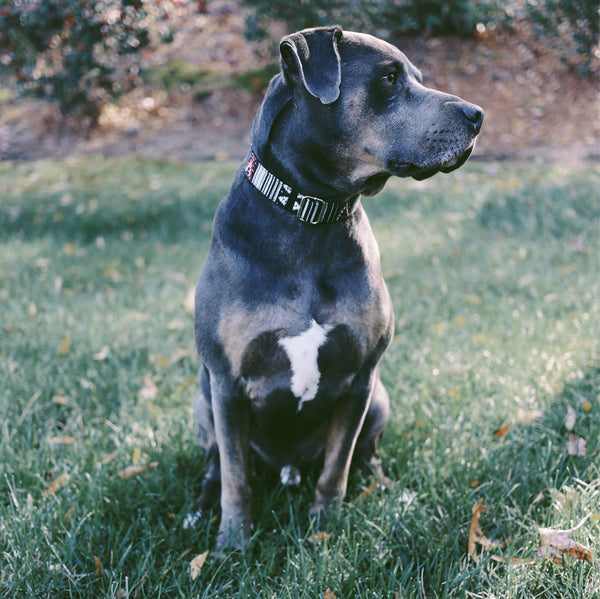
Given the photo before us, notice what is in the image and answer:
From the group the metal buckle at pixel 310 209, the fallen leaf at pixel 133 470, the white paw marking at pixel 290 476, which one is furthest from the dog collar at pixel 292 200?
the fallen leaf at pixel 133 470

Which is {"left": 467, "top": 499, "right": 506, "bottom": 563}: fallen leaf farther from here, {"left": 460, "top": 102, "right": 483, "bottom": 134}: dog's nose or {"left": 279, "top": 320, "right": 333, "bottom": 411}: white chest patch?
{"left": 460, "top": 102, "right": 483, "bottom": 134}: dog's nose

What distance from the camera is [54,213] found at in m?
7.02

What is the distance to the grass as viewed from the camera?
2.22 m

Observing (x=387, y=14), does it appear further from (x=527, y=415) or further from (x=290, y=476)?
(x=290, y=476)

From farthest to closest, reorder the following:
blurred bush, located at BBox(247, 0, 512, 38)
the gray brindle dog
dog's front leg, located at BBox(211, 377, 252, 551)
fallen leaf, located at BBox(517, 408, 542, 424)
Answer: blurred bush, located at BBox(247, 0, 512, 38) < fallen leaf, located at BBox(517, 408, 542, 424) < dog's front leg, located at BBox(211, 377, 252, 551) < the gray brindle dog

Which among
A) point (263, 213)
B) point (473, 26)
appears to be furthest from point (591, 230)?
point (473, 26)

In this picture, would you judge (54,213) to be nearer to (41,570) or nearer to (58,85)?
(58,85)

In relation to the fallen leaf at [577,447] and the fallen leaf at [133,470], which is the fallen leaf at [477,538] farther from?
the fallen leaf at [133,470]

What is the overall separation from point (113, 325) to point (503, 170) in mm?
5616

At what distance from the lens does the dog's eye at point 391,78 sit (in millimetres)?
2148

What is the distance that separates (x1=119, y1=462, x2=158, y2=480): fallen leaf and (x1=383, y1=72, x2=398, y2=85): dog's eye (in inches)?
76.9

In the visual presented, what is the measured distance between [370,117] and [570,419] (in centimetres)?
188

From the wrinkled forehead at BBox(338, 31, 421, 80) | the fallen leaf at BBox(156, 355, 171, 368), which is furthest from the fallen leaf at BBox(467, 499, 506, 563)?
the fallen leaf at BBox(156, 355, 171, 368)

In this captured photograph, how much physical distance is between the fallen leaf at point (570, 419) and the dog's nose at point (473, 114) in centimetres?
164
